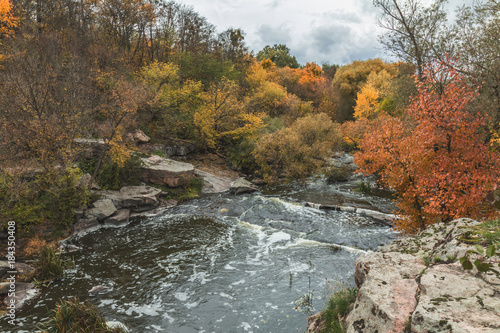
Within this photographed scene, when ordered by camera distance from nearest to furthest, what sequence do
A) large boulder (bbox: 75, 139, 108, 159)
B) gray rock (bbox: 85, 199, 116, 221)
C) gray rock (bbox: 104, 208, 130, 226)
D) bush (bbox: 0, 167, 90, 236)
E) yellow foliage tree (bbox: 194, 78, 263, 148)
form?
1. bush (bbox: 0, 167, 90, 236)
2. gray rock (bbox: 85, 199, 116, 221)
3. gray rock (bbox: 104, 208, 130, 226)
4. large boulder (bbox: 75, 139, 108, 159)
5. yellow foliage tree (bbox: 194, 78, 263, 148)

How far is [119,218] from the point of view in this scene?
15047 mm

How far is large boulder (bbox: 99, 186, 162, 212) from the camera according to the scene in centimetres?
1631

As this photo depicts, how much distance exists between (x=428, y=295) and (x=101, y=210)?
15438 mm

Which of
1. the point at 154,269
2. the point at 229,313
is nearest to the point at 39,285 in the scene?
the point at 154,269

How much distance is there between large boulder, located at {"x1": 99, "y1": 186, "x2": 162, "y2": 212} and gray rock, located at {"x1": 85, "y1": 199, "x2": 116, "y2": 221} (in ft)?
2.14

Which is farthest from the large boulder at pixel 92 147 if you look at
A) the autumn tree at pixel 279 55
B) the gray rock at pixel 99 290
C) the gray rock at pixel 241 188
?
the autumn tree at pixel 279 55

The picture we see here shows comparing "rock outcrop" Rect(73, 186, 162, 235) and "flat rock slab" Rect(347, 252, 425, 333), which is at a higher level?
"flat rock slab" Rect(347, 252, 425, 333)

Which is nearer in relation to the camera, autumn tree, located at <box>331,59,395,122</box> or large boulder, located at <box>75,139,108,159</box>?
large boulder, located at <box>75,139,108,159</box>

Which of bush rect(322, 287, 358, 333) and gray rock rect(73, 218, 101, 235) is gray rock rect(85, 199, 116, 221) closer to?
gray rock rect(73, 218, 101, 235)

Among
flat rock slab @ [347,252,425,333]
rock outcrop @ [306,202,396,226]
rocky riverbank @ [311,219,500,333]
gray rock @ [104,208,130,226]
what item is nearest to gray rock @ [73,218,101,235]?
gray rock @ [104,208,130,226]

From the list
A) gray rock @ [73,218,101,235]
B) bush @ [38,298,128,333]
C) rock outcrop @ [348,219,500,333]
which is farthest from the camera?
gray rock @ [73,218,101,235]

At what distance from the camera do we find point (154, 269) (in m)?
10.4

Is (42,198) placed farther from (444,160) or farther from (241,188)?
(444,160)

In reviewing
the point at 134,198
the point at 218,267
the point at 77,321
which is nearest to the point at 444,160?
the point at 218,267
